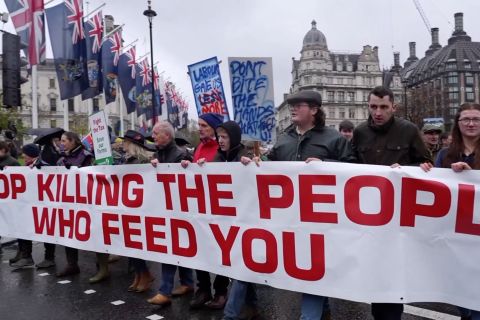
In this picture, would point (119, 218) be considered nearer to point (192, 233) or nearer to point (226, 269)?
point (192, 233)

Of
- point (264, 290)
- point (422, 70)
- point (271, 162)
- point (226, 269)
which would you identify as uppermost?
point (422, 70)

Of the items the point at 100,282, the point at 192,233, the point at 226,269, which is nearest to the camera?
the point at 226,269

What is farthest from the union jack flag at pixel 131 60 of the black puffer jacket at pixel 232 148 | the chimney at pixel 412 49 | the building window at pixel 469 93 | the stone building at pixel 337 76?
the chimney at pixel 412 49

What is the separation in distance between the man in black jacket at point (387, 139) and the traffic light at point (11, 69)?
725 centimetres

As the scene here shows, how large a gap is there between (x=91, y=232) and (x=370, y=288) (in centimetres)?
352

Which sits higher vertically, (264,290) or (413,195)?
(413,195)

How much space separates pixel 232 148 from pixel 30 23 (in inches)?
346

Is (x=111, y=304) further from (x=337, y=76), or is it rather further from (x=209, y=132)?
(x=337, y=76)

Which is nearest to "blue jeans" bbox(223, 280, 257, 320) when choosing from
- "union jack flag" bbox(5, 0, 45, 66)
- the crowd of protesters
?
the crowd of protesters

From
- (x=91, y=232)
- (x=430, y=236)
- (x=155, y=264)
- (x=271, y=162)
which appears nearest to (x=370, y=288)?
(x=430, y=236)

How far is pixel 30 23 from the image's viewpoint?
1120 centimetres

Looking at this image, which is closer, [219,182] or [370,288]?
[370,288]

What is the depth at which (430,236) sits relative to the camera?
3.30 m

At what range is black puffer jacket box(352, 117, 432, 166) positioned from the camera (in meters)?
3.72
